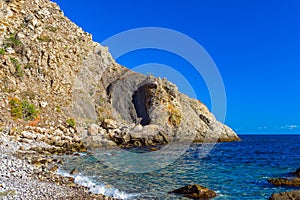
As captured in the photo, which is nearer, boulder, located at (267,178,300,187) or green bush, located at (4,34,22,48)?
boulder, located at (267,178,300,187)

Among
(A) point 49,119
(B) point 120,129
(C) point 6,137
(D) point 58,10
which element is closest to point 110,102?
(B) point 120,129

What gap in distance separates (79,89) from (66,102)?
11224 mm

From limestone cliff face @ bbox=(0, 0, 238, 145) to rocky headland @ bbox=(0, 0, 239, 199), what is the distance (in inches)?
7.9

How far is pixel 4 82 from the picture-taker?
52688 millimetres

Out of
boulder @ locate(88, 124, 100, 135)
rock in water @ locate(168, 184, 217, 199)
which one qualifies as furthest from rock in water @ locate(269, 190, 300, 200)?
boulder @ locate(88, 124, 100, 135)

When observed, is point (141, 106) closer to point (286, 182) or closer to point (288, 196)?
point (286, 182)

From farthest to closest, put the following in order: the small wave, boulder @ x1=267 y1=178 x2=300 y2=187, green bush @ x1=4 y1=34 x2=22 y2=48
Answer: green bush @ x1=4 y1=34 x2=22 y2=48 → boulder @ x1=267 y1=178 x2=300 y2=187 → the small wave

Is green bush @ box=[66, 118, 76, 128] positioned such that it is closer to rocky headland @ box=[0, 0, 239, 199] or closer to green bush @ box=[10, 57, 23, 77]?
rocky headland @ box=[0, 0, 239, 199]

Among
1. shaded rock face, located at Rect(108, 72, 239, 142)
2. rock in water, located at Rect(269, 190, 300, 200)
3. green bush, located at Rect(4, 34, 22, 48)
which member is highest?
green bush, located at Rect(4, 34, 22, 48)

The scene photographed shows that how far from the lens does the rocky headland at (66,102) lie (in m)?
38.6

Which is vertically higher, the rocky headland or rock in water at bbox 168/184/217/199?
the rocky headland

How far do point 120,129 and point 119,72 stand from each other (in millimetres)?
37231

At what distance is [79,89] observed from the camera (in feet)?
244

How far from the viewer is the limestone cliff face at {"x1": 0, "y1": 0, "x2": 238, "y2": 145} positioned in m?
55.8
